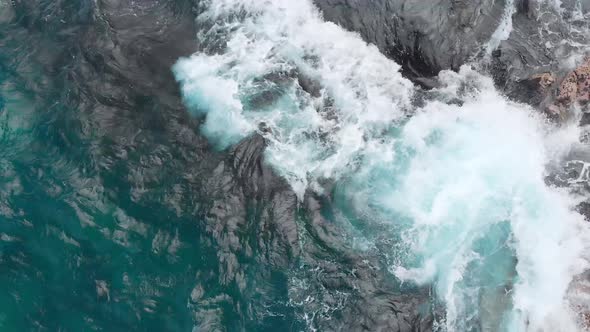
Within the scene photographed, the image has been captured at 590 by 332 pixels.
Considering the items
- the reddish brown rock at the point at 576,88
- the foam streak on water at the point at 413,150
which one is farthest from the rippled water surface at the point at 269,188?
the reddish brown rock at the point at 576,88

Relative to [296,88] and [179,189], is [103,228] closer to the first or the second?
[179,189]

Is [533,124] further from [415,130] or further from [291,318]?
[291,318]

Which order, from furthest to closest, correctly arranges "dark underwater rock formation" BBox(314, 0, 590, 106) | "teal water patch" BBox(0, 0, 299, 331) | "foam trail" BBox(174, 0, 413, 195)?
"dark underwater rock formation" BBox(314, 0, 590, 106) → "foam trail" BBox(174, 0, 413, 195) → "teal water patch" BBox(0, 0, 299, 331)

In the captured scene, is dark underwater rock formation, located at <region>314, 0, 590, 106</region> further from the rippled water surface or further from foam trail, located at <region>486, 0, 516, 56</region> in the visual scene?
the rippled water surface

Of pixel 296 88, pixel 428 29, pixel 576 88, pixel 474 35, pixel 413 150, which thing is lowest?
pixel 296 88

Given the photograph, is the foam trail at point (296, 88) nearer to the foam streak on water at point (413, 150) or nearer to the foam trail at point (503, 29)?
the foam streak on water at point (413, 150)

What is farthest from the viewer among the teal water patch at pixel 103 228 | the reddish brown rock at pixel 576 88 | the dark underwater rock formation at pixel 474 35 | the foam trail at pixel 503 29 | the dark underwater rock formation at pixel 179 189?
the foam trail at pixel 503 29

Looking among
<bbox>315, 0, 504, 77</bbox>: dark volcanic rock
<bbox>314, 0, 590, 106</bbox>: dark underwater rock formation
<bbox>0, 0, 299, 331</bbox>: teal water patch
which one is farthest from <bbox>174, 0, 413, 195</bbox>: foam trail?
<bbox>0, 0, 299, 331</bbox>: teal water patch

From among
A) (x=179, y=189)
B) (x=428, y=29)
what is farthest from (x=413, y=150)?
(x=179, y=189)

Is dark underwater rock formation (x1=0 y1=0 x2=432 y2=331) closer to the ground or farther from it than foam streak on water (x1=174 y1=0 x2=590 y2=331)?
closer to the ground
